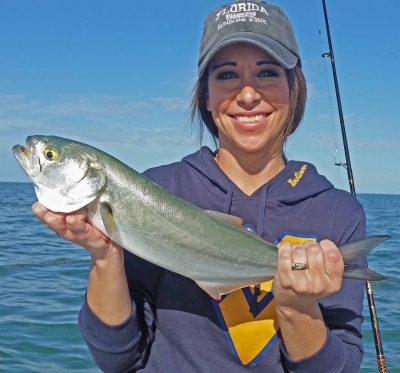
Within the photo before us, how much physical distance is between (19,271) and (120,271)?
10.0m

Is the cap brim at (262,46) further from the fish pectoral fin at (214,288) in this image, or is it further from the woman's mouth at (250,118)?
the fish pectoral fin at (214,288)

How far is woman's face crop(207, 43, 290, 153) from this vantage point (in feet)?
11.1

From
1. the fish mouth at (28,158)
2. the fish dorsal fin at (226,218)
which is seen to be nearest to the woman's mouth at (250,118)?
the fish dorsal fin at (226,218)

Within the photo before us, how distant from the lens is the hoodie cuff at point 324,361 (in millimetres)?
3023

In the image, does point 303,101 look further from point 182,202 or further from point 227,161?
point 182,202

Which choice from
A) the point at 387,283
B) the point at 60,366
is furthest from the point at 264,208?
the point at 387,283

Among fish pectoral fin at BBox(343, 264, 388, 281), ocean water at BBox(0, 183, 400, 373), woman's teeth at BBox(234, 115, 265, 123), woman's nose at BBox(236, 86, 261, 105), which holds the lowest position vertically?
ocean water at BBox(0, 183, 400, 373)

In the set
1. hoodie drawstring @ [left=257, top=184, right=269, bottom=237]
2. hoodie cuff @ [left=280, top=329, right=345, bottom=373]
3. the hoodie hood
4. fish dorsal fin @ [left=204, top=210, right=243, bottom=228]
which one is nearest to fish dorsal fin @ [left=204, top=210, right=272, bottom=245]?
fish dorsal fin @ [left=204, top=210, right=243, bottom=228]

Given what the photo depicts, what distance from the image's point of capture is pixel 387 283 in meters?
12.3

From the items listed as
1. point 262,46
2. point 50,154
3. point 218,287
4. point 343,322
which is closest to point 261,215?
point 218,287

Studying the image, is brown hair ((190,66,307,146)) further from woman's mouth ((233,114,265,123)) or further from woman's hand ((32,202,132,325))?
woman's hand ((32,202,132,325))

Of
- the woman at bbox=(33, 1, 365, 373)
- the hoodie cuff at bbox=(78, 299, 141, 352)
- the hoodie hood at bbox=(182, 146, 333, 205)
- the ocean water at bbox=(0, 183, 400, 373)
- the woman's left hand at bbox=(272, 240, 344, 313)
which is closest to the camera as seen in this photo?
the woman's left hand at bbox=(272, 240, 344, 313)

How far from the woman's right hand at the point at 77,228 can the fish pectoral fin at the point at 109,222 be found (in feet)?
0.23

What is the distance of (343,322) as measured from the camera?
331 cm
